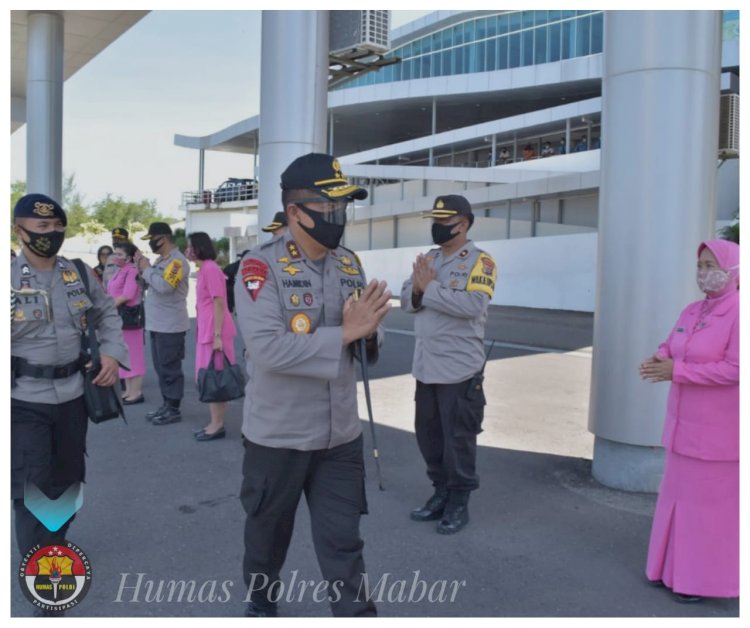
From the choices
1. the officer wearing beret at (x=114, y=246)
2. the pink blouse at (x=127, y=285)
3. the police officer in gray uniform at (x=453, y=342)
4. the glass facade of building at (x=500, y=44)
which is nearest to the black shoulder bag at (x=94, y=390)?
the police officer in gray uniform at (x=453, y=342)

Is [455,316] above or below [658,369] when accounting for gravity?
above

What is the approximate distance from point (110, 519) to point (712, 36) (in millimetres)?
5107

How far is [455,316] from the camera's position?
14.7 feet

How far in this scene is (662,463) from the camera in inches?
200

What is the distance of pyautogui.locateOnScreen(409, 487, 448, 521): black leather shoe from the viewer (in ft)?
15.4

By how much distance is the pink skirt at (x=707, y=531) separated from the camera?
3.61 metres

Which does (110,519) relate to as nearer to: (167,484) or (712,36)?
(167,484)

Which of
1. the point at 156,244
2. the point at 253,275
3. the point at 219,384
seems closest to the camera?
the point at 253,275

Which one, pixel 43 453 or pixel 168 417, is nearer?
pixel 43 453

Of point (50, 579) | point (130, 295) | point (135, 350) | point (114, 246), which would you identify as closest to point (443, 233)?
point (50, 579)

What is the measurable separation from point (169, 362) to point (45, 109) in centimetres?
946

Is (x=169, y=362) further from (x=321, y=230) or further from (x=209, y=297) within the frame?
(x=321, y=230)

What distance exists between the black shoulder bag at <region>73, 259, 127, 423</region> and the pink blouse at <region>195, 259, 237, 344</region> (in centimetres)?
267

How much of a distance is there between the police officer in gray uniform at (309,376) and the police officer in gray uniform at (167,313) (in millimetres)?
4256
